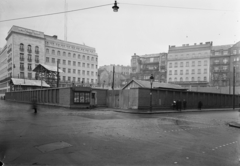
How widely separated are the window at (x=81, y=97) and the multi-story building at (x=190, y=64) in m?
56.0

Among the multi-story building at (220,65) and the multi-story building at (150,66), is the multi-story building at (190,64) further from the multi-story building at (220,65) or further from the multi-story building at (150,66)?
the multi-story building at (150,66)

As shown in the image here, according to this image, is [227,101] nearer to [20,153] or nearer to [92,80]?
[20,153]

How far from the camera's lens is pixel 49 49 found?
242 ft

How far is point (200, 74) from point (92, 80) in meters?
46.5

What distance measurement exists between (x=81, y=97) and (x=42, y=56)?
50.5m

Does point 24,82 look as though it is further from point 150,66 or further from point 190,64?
point 150,66

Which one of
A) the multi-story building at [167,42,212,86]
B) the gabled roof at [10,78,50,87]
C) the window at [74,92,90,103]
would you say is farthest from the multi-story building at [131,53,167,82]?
the window at [74,92,90,103]

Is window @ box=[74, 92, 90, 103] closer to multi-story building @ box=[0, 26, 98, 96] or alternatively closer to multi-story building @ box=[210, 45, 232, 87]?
multi-story building @ box=[0, 26, 98, 96]

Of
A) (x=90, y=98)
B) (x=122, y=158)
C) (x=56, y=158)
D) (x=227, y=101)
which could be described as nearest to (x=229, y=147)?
(x=122, y=158)

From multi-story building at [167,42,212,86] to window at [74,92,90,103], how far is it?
5604 cm

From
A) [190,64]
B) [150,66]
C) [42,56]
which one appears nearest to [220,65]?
[190,64]

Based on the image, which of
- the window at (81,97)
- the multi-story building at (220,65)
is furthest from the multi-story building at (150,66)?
the window at (81,97)

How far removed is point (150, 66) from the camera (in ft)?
304

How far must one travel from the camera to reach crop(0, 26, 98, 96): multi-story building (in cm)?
6205
